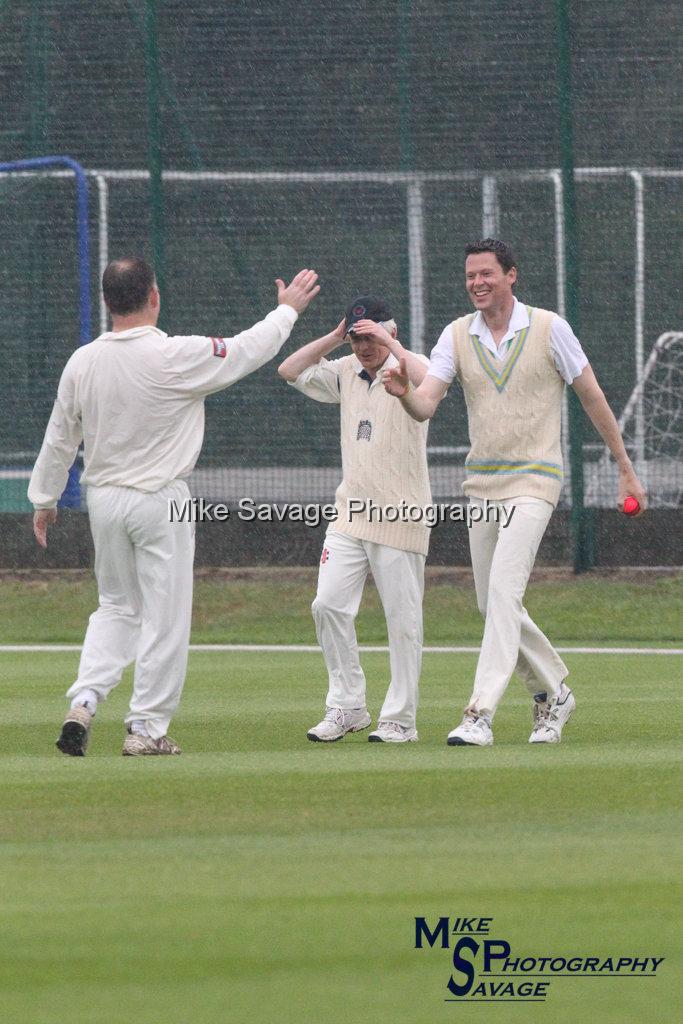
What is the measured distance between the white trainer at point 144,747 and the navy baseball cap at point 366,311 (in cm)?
198

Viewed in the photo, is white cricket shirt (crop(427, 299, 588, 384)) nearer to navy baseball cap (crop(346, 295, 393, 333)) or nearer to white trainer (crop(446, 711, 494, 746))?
navy baseball cap (crop(346, 295, 393, 333))

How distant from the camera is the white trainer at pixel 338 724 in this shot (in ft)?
27.4

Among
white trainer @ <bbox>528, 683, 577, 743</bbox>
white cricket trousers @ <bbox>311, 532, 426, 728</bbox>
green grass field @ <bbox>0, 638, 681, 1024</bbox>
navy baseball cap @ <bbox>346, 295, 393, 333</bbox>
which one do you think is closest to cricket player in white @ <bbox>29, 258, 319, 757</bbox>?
green grass field @ <bbox>0, 638, 681, 1024</bbox>

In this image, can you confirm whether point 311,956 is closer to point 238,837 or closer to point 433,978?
point 433,978

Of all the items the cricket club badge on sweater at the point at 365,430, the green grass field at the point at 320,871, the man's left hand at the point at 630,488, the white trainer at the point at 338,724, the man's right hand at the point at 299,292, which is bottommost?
the white trainer at the point at 338,724

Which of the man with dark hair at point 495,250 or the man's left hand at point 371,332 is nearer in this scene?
the man with dark hair at point 495,250

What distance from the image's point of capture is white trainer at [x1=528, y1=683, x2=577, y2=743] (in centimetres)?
812

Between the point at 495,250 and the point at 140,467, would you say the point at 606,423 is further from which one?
the point at 140,467

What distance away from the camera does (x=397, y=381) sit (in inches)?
307

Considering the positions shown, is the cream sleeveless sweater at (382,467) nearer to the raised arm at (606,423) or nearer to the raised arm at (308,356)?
the raised arm at (308,356)

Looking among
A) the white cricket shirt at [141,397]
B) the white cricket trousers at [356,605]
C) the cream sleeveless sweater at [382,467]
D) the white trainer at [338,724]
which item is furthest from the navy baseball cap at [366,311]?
Answer: the white trainer at [338,724]

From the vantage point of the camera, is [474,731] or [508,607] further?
[508,607]

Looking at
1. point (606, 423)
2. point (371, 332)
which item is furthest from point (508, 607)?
point (371, 332)

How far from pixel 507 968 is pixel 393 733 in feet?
12.4
